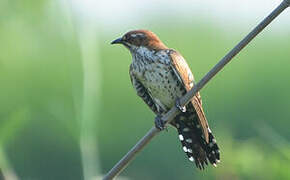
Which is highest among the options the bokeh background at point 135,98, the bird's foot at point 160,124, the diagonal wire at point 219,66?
the diagonal wire at point 219,66

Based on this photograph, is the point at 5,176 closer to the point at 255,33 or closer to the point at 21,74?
the point at 255,33

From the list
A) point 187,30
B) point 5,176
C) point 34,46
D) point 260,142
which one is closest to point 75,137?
point 5,176

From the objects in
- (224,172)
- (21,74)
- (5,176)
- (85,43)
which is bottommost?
(21,74)

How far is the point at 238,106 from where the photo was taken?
8.20 meters

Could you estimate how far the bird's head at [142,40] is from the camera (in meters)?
4.61

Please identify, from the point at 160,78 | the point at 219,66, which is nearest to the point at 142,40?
the point at 160,78

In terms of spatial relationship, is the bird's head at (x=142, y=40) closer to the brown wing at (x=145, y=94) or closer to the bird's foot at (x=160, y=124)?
the brown wing at (x=145, y=94)

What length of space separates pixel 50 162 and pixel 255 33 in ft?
17.2

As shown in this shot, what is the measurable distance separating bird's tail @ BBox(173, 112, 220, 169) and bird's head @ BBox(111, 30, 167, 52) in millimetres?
399

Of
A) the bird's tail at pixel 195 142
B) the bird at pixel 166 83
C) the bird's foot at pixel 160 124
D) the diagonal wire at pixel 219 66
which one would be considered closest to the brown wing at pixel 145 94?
the bird at pixel 166 83

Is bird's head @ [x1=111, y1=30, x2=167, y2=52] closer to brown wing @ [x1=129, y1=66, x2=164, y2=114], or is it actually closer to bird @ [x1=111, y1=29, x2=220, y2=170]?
bird @ [x1=111, y1=29, x2=220, y2=170]

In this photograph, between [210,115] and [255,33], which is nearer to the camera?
[255,33]

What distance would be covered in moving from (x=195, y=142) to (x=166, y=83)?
335 mm

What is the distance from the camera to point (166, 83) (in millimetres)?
4492
